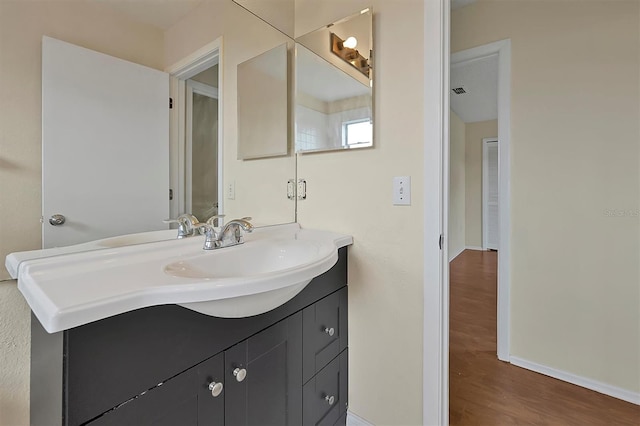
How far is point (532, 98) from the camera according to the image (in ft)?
6.03

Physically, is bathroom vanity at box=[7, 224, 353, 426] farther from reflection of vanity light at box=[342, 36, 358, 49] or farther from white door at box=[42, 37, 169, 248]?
reflection of vanity light at box=[342, 36, 358, 49]

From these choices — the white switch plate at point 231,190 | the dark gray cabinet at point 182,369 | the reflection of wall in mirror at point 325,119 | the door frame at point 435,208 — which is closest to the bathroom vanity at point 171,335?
the dark gray cabinet at point 182,369

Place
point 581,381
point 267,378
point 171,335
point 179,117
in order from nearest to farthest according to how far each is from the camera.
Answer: point 171,335
point 267,378
point 179,117
point 581,381

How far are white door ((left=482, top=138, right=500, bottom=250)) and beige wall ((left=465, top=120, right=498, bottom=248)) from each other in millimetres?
71

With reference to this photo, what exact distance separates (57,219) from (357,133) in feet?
Answer: 3.54

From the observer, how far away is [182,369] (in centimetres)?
69

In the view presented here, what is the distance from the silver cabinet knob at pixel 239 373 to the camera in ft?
2.64

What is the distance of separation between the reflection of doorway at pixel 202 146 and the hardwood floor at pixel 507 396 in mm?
1563

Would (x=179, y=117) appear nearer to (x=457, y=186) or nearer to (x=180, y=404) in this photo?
(x=180, y=404)

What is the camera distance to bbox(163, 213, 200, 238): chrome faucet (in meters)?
1.05

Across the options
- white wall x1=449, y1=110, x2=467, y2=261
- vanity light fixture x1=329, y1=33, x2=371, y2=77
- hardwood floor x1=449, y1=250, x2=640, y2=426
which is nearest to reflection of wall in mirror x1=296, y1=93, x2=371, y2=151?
vanity light fixture x1=329, y1=33, x2=371, y2=77

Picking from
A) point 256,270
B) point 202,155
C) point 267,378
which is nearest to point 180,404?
point 267,378

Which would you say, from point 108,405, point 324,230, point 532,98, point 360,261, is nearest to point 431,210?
point 360,261

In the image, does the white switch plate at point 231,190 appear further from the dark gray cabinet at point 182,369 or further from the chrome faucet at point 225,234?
the dark gray cabinet at point 182,369
